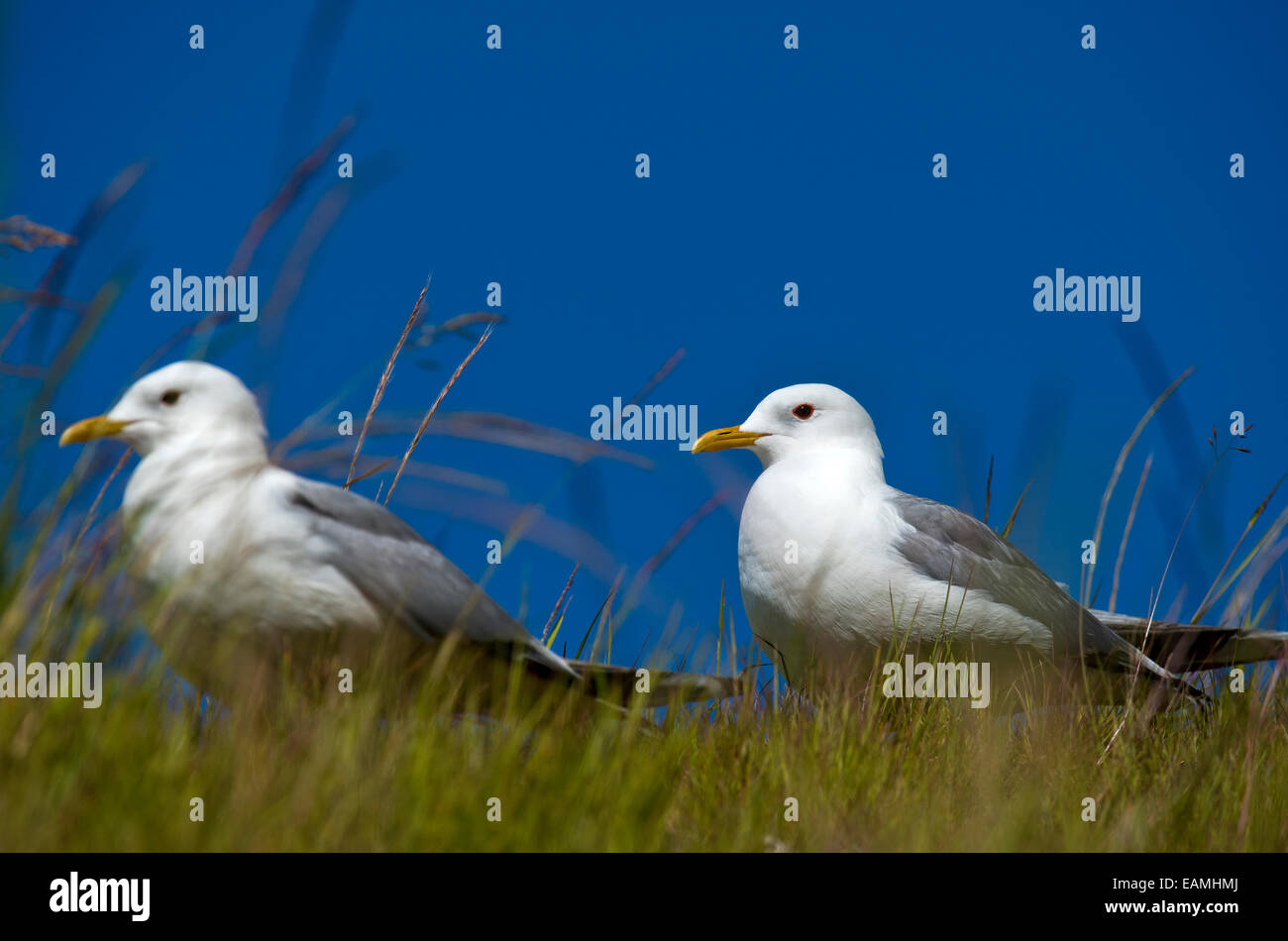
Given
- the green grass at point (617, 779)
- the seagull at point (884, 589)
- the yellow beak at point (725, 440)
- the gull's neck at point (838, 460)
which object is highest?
the yellow beak at point (725, 440)

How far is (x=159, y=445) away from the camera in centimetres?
435

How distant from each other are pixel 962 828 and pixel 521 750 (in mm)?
1618

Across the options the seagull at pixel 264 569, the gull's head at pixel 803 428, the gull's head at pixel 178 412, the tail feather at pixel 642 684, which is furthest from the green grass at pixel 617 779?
the gull's head at pixel 803 428

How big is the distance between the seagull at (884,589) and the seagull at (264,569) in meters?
1.20

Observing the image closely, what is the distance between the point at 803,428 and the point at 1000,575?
4.35ft

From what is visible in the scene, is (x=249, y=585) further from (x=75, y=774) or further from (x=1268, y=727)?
(x=1268, y=727)

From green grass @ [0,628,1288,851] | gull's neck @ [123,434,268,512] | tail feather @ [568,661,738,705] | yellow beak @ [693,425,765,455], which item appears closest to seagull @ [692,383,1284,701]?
yellow beak @ [693,425,765,455]

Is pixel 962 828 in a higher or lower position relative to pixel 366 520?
lower

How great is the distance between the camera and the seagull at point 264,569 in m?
3.95

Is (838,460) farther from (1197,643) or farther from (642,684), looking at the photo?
(1197,643)

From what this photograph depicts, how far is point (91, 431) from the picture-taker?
4281 millimetres

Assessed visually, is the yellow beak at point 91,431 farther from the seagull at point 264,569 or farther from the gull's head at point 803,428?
the gull's head at point 803,428

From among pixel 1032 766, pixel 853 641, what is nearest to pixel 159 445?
pixel 853 641

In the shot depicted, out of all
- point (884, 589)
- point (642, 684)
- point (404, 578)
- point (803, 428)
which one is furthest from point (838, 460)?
point (404, 578)
